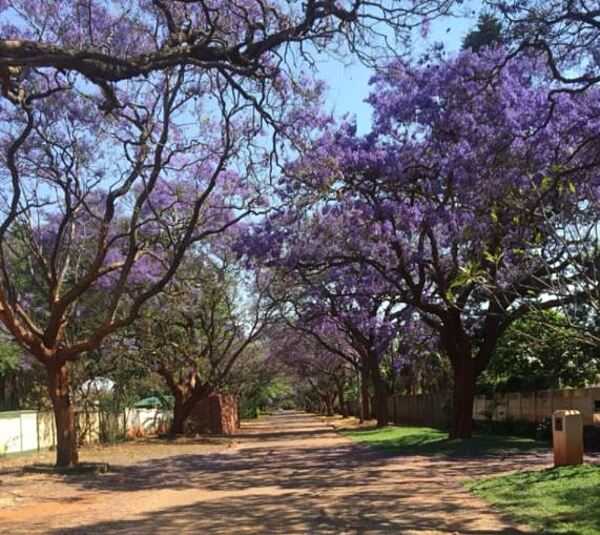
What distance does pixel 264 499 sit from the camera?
14.1m

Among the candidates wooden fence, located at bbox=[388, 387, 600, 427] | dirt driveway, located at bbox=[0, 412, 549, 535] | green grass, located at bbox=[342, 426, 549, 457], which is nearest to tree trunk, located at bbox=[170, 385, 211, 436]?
wooden fence, located at bbox=[388, 387, 600, 427]

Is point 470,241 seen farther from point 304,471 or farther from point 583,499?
point 583,499

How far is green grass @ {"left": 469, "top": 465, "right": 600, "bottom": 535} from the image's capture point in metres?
9.90

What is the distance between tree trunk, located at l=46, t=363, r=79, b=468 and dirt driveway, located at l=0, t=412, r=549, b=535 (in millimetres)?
1316

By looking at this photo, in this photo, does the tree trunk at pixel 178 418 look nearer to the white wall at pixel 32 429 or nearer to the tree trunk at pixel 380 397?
the white wall at pixel 32 429

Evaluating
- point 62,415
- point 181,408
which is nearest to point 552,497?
point 62,415

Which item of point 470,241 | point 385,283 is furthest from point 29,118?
point 385,283

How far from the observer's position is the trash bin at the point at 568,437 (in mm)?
14695

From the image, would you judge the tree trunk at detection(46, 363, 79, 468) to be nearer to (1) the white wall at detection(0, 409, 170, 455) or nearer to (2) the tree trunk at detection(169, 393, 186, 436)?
(1) the white wall at detection(0, 409, 170, 455)

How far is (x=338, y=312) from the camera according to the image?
3173 centimetres

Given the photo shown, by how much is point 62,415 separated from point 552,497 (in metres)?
13.4

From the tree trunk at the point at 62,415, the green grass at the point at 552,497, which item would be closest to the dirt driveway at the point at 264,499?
the green grass at the point at 552,497

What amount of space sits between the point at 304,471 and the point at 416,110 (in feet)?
29.3

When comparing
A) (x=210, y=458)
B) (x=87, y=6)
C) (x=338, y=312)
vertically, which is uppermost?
(x=87, y=6)
